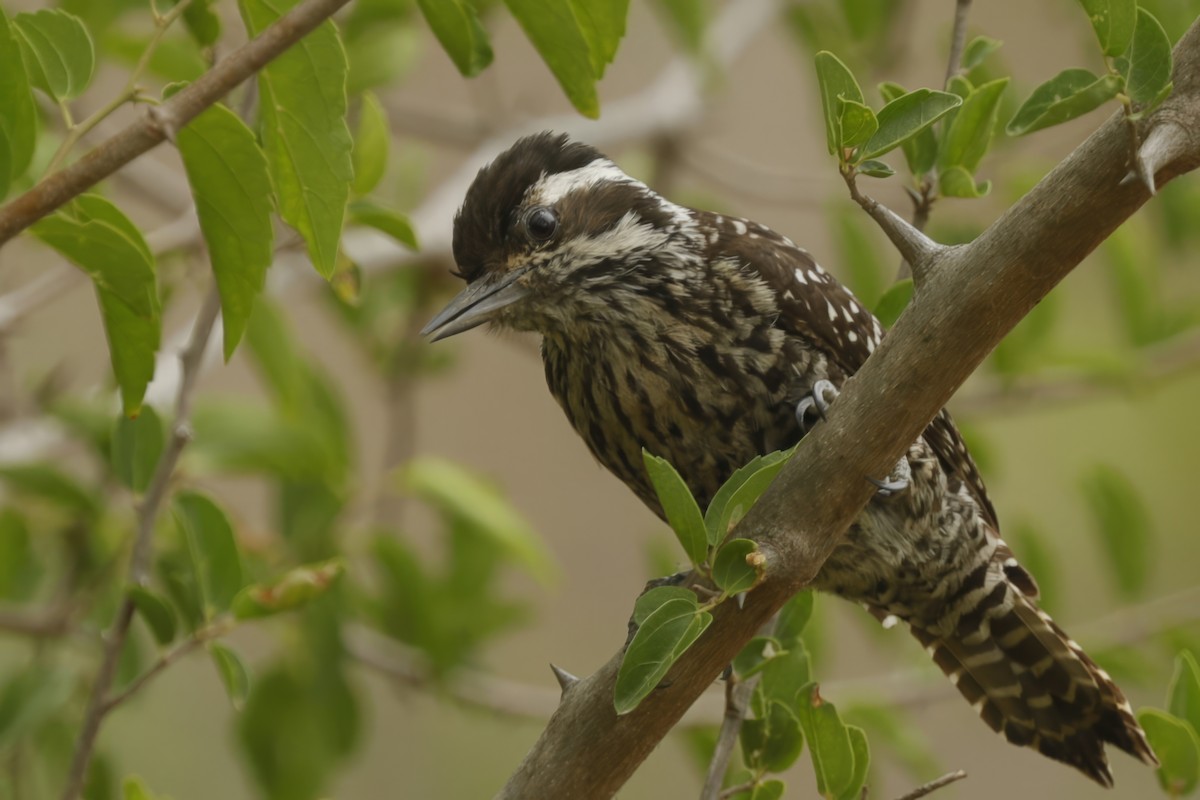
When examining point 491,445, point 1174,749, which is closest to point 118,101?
point 1174,749

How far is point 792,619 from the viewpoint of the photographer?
8.41ft

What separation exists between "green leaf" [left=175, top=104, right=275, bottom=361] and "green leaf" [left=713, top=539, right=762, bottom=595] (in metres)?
0.71

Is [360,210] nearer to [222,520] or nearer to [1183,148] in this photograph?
[222,520]

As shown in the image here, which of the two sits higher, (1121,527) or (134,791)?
(134,791)

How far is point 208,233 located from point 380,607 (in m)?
2.12

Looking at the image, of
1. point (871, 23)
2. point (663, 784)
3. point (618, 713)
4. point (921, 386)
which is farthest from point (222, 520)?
point (663, 784)

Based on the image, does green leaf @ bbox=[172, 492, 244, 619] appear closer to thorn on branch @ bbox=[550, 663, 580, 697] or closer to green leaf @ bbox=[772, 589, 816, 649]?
thorn on branch @ bbox=[550, 663, 580, 697]

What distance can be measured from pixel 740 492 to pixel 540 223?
1199 mm

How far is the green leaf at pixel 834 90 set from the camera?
1919 millimetres

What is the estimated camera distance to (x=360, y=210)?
8.63 feet

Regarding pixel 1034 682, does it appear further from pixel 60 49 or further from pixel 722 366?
pixel 60 49

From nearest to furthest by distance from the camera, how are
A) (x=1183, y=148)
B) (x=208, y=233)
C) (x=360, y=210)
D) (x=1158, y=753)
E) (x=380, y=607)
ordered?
(x=1183, y=148) < (x=208, y=233) < (x=1158, y=753) < (x=360, y=210) < (x=380, y=607)

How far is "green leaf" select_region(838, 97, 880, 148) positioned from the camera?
1.88 meters

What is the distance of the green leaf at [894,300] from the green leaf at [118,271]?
1208 millimetres
